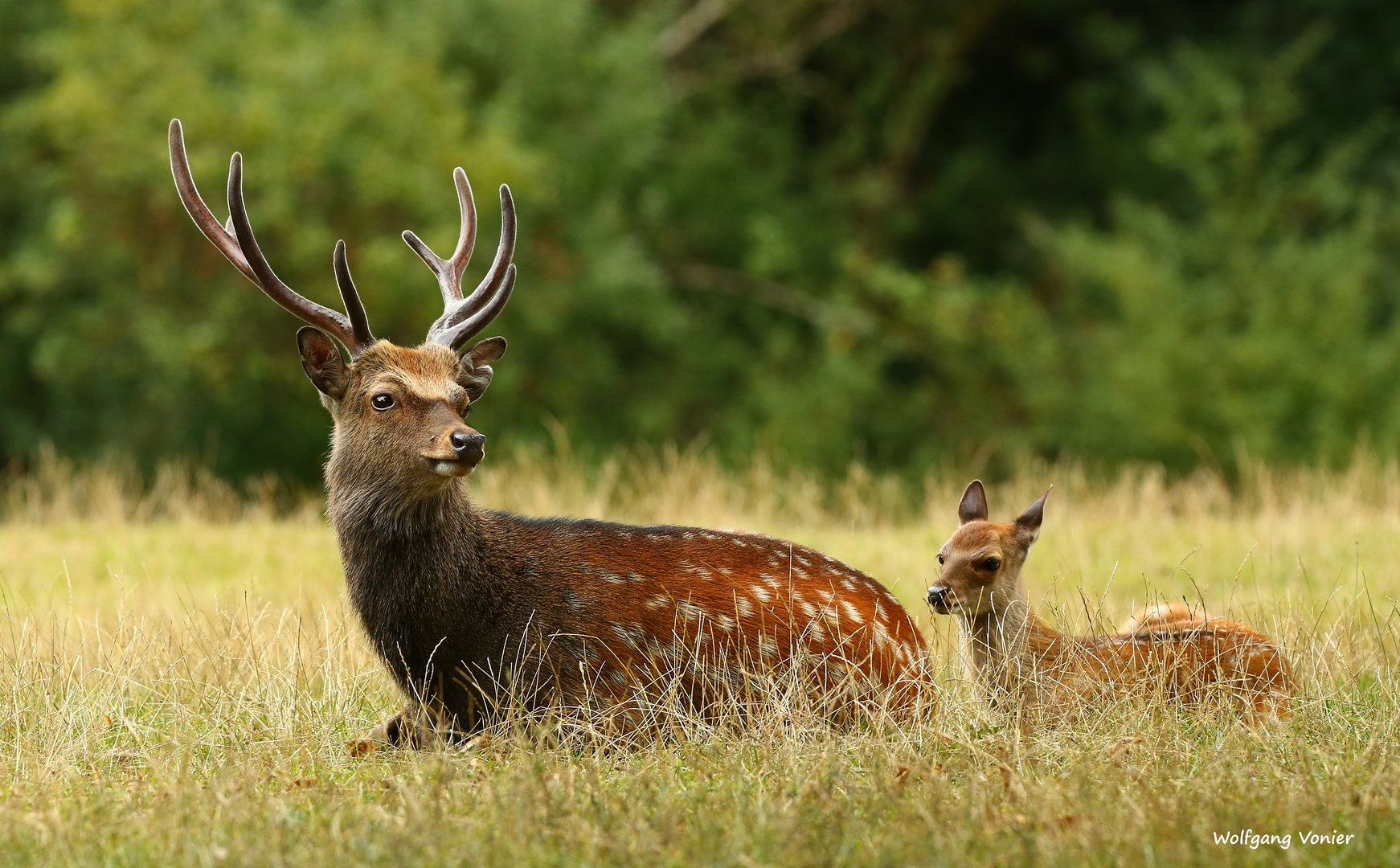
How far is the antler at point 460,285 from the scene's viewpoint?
592cm

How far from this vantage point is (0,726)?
5461 millimetres

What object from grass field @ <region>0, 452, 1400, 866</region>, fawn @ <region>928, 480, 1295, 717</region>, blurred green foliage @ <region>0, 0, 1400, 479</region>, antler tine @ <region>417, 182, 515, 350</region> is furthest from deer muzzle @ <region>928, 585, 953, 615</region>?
blurred green foliage @ <region>0, 0, 1400, 479</region>

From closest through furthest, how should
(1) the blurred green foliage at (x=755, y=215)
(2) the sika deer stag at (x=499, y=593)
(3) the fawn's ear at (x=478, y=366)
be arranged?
(2) the sika deer stag at (x=499, y=593)
(3) the fawn's ear at (x=478, y=366)
(1) the blurred green foliage at (x=755, y=215)

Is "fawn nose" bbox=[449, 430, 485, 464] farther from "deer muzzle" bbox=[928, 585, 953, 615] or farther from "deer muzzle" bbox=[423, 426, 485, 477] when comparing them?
"deer muzzle" bbox=[928, 585, 953, 615]

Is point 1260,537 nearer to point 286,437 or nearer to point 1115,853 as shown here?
point 1115,853

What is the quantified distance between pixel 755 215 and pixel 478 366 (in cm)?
1758

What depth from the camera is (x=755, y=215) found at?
23328 mm

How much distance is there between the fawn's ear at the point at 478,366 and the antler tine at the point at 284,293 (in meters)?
0.37

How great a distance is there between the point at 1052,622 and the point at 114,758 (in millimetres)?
3566

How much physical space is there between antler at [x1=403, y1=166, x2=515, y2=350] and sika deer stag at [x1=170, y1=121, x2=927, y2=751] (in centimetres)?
6

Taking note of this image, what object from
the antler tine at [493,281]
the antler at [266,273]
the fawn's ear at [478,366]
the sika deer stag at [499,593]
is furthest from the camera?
the antler tine at [493,281]

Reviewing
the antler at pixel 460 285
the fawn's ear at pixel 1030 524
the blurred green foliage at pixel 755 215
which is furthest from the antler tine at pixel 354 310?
the blurred green foliage at pixel 755 215

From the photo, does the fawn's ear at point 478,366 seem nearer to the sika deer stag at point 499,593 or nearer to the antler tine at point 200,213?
the sika deer stag at point 499,593

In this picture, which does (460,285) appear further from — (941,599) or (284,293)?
(941,599)
